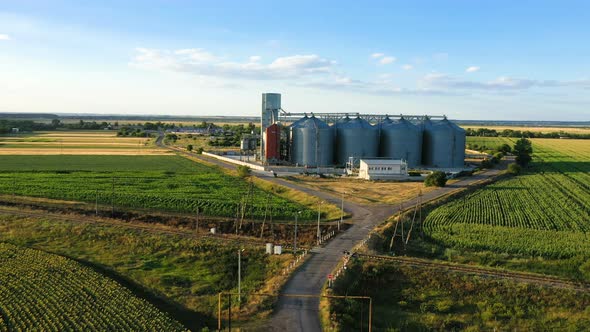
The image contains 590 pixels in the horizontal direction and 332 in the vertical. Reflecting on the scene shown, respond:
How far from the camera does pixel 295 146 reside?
2832 inches

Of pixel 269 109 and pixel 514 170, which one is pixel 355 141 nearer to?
pixel 269 109

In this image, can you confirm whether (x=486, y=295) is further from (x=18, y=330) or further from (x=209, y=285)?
(x=18, y=330)

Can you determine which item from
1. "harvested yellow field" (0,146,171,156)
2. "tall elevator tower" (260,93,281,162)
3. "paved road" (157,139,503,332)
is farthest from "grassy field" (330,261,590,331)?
"harvested yellow field" (0,146,171,156)

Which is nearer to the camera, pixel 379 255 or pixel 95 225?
pixel 379 255

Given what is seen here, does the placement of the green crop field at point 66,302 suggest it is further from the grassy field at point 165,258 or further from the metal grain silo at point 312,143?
the metal grain silo at point 312,143

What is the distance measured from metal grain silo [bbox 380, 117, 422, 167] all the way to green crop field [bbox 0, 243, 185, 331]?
51.2 m

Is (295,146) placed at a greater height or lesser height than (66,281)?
greater

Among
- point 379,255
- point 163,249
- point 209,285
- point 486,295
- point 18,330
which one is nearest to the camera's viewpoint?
point 18,330

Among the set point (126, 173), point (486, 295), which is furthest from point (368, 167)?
point (486, 295)

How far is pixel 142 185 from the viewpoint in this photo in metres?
54.9

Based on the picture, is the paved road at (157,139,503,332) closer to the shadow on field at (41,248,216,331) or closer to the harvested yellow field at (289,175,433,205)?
the harvested yellow field at (289,175,433,205)

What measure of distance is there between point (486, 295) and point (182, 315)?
14536 mm

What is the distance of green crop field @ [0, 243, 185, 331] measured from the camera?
20969mm

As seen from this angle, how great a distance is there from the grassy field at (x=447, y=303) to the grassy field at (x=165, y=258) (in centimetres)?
437
